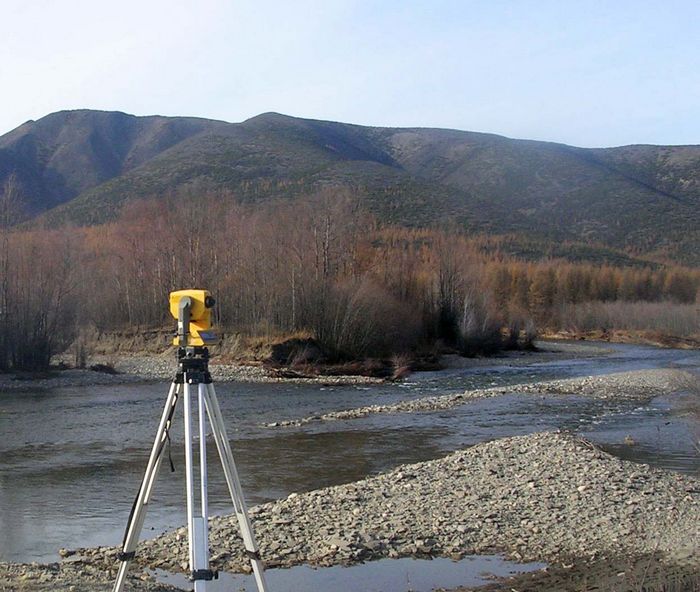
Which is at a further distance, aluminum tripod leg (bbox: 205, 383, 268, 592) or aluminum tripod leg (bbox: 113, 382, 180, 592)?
aluminum tripod leg (bbox: 113, 382, 180, 592)

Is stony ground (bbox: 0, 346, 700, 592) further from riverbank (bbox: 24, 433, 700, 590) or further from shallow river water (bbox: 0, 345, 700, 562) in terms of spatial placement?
shallow river water (bbox: 0, 345, 700, 562)

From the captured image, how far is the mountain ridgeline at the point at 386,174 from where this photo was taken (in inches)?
3797

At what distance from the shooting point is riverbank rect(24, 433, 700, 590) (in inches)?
406

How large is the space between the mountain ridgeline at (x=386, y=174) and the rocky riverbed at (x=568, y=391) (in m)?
44.3

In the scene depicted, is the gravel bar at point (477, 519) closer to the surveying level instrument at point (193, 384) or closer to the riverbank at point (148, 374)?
the surveying level instrument at point (193, 384)

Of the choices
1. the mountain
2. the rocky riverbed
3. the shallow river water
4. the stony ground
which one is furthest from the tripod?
the mountain

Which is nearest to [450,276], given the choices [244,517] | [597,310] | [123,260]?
[123,260]

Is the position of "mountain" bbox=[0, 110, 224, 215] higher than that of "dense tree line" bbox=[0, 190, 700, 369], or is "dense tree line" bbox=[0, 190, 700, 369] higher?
"mountain" bbox=[0, 110, 224, 215]

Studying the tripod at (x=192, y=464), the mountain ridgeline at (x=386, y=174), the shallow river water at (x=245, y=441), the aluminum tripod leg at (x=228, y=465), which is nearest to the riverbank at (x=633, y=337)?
the mountain ridgeline at (x=386, y=174)

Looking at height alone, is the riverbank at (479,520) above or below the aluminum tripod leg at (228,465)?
below

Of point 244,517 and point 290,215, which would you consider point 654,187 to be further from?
point 244,517

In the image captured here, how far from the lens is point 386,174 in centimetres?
10719

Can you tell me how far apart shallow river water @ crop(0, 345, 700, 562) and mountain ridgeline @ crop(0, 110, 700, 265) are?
40798 millimetres

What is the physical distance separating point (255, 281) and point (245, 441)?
26.1 metres
